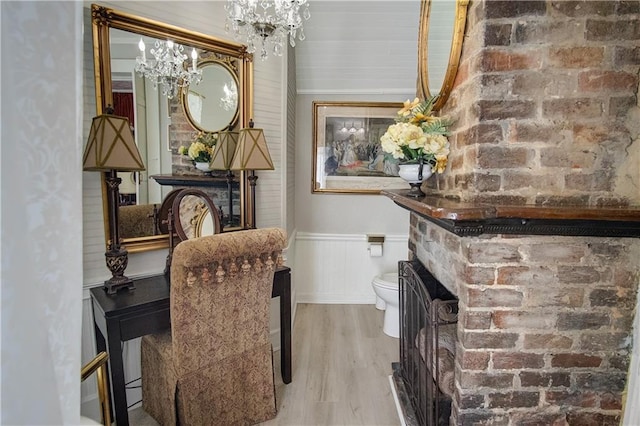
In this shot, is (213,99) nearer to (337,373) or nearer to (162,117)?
(162,117)

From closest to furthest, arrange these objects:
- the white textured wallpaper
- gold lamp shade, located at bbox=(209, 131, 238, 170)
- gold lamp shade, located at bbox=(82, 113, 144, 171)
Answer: the white textured wallpaper < gold lamp shade, located at bbox=(82, 113, 144, 171) < gold lamp shade, located at bbox=(209, 131, 238, 170)

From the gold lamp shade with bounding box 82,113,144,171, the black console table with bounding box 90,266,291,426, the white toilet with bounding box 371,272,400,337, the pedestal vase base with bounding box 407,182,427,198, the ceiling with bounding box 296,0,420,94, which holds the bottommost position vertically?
the white toilet with bounding box 371,272,400,337

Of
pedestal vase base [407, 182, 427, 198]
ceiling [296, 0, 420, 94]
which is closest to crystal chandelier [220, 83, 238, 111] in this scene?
ceiling [296, 0, 420, 94]

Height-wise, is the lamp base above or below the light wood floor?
above

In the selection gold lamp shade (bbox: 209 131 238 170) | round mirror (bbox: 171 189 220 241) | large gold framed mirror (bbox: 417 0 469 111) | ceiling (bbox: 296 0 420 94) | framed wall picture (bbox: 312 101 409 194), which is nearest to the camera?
large gold framed mirror (bbox: 417 0 469 111)

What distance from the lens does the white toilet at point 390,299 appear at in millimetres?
2771

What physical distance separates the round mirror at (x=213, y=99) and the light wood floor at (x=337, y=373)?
5.69 ft

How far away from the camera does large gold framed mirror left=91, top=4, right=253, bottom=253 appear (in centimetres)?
180

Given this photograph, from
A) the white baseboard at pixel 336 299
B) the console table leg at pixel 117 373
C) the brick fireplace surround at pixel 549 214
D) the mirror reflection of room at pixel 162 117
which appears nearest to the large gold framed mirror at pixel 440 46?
the brick fireplace surround at pixel 549 214

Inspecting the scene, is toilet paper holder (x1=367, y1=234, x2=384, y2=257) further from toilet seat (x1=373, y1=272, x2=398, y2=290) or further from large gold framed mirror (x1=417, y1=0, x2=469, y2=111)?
large gold framed mirror (x1=417, y1=0, x2=469, y2=111)

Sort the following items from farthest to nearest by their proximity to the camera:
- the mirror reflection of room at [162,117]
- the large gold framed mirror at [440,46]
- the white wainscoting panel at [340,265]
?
the white wainscoting panel at [340,265] < the mirror reflection of room at [162,117] < the large gold framed mirror at [440,46]

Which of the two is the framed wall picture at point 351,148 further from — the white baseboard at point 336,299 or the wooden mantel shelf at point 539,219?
the wooden mantel shelf at point 539,219

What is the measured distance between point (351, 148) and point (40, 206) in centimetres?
305

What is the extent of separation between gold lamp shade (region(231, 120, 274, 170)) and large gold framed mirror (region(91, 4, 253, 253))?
0.21 m
